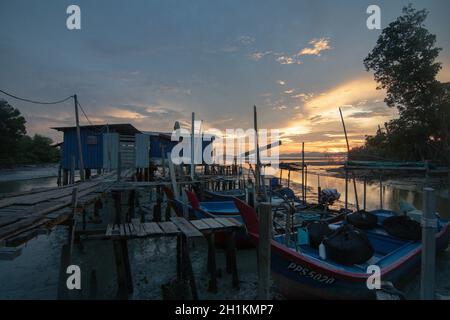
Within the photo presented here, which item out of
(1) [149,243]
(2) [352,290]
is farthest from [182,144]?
(2) [352,290]

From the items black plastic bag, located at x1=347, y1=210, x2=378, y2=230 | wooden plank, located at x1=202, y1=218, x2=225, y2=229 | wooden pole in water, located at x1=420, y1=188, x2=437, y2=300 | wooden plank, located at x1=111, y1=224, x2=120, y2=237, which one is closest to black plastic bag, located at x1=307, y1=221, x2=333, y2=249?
black plastic bag, located at x1=347, y1=210, x2=378, y2=230

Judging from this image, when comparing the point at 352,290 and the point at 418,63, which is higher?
the point at 418,63

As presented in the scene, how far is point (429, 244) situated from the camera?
3.08 meters

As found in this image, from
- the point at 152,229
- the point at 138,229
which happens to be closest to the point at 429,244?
the point at 152,229

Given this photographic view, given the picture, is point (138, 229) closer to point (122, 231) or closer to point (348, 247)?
point (122, 231)

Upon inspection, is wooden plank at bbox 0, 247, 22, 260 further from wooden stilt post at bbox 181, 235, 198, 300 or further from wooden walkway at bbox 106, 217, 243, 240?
wooden stilt post at bbox 181, 235, 198, 300

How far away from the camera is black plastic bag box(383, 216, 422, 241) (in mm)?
7965

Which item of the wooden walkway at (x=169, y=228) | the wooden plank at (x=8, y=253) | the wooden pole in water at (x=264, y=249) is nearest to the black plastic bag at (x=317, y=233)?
the wooden walkway at (x=169, y=228)

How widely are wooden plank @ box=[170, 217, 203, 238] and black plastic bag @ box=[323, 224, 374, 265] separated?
3446 mm

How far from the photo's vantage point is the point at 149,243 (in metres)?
11.3

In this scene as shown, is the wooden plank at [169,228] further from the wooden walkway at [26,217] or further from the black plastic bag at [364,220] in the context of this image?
the black plastic bag at [364,220]
